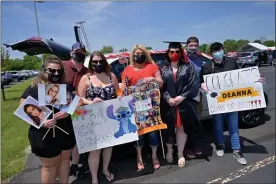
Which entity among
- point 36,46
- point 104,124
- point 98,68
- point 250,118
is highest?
point 36,46

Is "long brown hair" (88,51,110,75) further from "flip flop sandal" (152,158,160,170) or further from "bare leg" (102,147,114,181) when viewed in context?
"flip flop sandal" (152,158,160,170)

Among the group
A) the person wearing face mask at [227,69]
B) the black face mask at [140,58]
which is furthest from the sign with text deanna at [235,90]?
the black face mask at [140,58]

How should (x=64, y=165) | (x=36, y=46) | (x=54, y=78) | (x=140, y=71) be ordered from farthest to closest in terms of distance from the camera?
1. (x=36, y=46)
2. (x=140, y=71)
3. (x=64, y=165)
4. (x=54, y=78)

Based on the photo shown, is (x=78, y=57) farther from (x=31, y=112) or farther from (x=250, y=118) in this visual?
(x=250, y=118)

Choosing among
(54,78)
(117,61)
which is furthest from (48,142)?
(117,61)

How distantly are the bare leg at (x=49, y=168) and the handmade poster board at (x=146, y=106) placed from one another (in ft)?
3.98

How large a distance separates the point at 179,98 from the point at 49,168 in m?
1.93

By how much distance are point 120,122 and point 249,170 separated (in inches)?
78.6

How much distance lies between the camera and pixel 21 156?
14.1 feet

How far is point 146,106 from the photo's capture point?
3.30 meters

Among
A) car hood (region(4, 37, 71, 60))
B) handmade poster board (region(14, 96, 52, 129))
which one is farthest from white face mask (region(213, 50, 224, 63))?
car hood (region(4, 37, 71, 60))

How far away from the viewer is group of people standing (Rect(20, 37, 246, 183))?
2549 mm

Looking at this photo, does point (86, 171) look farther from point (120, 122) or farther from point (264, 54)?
point (264, 54)

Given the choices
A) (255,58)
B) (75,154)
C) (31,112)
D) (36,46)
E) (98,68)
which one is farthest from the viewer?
(255,58)
